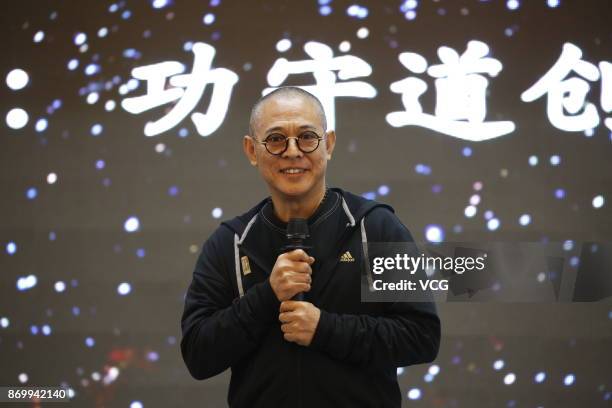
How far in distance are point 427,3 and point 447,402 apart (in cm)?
164

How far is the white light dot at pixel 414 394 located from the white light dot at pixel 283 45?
1491mm

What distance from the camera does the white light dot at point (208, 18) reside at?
9.45 feet

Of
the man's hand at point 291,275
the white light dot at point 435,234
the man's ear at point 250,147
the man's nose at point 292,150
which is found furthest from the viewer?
the white light dot at point 435,234

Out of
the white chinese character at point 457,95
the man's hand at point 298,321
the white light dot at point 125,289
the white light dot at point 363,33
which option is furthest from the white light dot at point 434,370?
the man's hand at point 298,321

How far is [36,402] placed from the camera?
112 inches

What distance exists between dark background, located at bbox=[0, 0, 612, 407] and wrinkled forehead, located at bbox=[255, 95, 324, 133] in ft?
4.47

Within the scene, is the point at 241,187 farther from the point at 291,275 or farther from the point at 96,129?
the point at 291,275

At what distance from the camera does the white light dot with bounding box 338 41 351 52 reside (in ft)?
9.31

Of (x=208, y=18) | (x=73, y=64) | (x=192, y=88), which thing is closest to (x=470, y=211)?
(x=192, y=88)

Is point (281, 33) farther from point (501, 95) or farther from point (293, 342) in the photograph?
point (293, 342)

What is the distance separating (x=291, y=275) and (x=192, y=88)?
5.61 ft

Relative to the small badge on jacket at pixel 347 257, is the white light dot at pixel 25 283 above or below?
above

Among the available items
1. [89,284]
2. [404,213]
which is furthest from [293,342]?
[89,284]

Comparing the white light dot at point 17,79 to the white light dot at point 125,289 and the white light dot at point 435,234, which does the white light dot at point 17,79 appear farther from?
the white light dot at point 435,234
